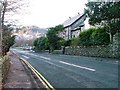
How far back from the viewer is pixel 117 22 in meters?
41.0

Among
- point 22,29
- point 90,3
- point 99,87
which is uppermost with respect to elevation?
point 90,3

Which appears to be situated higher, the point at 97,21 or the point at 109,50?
the point at 97,21

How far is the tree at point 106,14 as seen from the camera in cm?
4022

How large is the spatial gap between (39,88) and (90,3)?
114 feet

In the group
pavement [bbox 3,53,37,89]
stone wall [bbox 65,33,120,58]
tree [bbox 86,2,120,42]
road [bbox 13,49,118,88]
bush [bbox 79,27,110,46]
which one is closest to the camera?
pavement [bbox 3,53,37,89]

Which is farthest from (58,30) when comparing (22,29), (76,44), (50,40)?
(22,29)

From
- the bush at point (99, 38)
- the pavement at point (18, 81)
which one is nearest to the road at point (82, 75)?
the pavement at point (18, 81)

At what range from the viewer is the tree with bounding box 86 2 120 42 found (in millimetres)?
40219

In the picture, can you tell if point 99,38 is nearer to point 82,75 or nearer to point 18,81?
point 82,75

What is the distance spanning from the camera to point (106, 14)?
4175 centimetres

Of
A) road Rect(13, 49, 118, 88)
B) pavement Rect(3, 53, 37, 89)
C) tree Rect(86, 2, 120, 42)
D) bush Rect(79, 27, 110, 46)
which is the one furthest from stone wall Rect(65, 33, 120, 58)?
pavement Rect(3, 53, 37, 89)

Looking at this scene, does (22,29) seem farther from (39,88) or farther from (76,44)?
(76,44)

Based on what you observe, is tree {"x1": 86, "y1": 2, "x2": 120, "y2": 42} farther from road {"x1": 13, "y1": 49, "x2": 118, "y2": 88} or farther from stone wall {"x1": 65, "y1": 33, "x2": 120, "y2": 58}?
road {"x1": 13, "y1": 49, "x2": 118, "y2": 88}

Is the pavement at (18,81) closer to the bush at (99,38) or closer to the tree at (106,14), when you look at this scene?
the tree at (106,14)
